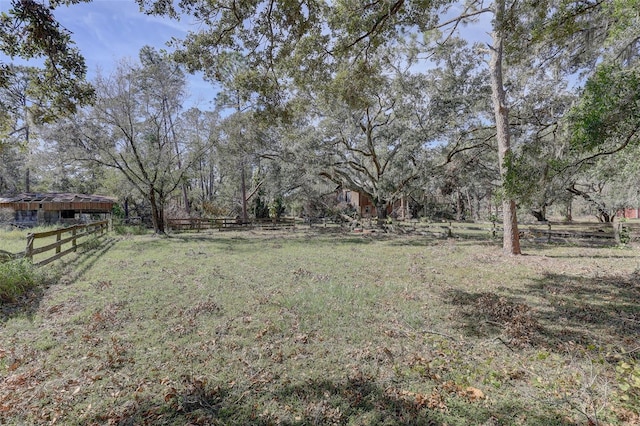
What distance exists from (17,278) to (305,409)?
714 cm

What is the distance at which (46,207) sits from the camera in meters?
24.1

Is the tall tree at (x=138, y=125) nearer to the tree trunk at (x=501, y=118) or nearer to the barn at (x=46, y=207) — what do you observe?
the barn at (x=46, y=207)

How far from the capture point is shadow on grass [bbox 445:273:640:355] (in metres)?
4.43

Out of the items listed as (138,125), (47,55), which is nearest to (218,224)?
(138,125)

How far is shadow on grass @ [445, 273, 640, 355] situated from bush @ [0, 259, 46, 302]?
860 centimetres

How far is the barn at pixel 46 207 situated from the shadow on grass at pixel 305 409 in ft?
90.3

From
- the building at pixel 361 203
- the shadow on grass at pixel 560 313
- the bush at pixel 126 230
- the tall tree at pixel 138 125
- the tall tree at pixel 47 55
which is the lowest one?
the shadow on grass at pixel 560 313

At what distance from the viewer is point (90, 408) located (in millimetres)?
2990

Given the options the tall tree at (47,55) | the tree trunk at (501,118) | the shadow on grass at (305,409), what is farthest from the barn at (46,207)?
the tree trunk at (501,118)

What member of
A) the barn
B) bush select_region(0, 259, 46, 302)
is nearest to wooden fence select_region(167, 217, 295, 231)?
the barn

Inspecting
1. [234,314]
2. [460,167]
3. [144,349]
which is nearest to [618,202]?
[460,167]

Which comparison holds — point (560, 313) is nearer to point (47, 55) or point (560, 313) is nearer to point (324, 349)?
point (324, 349)

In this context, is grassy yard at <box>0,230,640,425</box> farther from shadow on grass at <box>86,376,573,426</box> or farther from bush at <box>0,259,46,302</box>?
bush at <box>0,259,46,302</box>

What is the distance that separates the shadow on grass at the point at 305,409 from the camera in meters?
2.81
